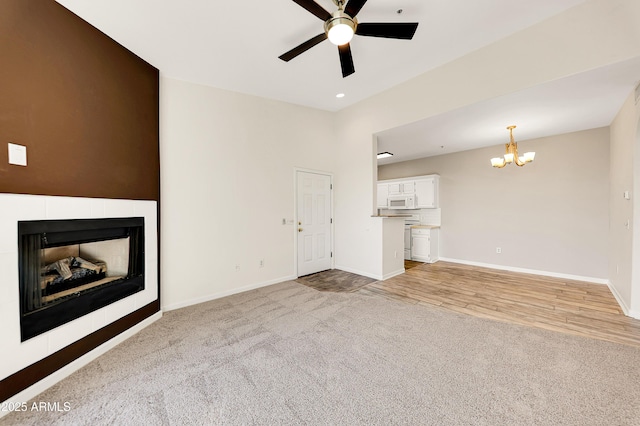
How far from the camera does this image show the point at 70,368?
6.42 ft

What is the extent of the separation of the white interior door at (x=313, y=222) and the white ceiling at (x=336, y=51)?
1588 mm

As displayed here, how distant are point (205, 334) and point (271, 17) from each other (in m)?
3.38

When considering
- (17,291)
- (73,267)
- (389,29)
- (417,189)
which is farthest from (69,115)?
(417,189)

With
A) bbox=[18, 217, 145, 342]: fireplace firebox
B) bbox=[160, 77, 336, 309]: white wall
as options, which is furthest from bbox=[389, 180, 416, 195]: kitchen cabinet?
bbox=[18, 217, 145, 342]: fireplace firebox

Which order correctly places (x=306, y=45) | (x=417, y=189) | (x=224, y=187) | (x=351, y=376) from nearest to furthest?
(x=351, y=376)
(x=306, y=45)
(x=224, y=187)
(x=417, y=189)

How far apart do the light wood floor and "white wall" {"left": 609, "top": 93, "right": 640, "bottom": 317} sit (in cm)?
27

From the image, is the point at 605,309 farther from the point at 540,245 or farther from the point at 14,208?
the point at 14,208

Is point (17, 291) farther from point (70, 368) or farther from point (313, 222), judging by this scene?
point (313, 222)

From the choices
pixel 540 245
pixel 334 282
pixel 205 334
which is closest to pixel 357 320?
pixel 334 282

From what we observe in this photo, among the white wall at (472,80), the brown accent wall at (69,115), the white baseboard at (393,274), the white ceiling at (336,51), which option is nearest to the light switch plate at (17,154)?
the brown accent wall at (69,115)

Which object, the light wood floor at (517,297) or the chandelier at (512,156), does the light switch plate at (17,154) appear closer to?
the light wood floor at (517,297)

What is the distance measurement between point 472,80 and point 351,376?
145 inches

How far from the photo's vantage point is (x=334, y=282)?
166 inches

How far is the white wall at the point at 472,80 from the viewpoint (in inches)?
88.0
